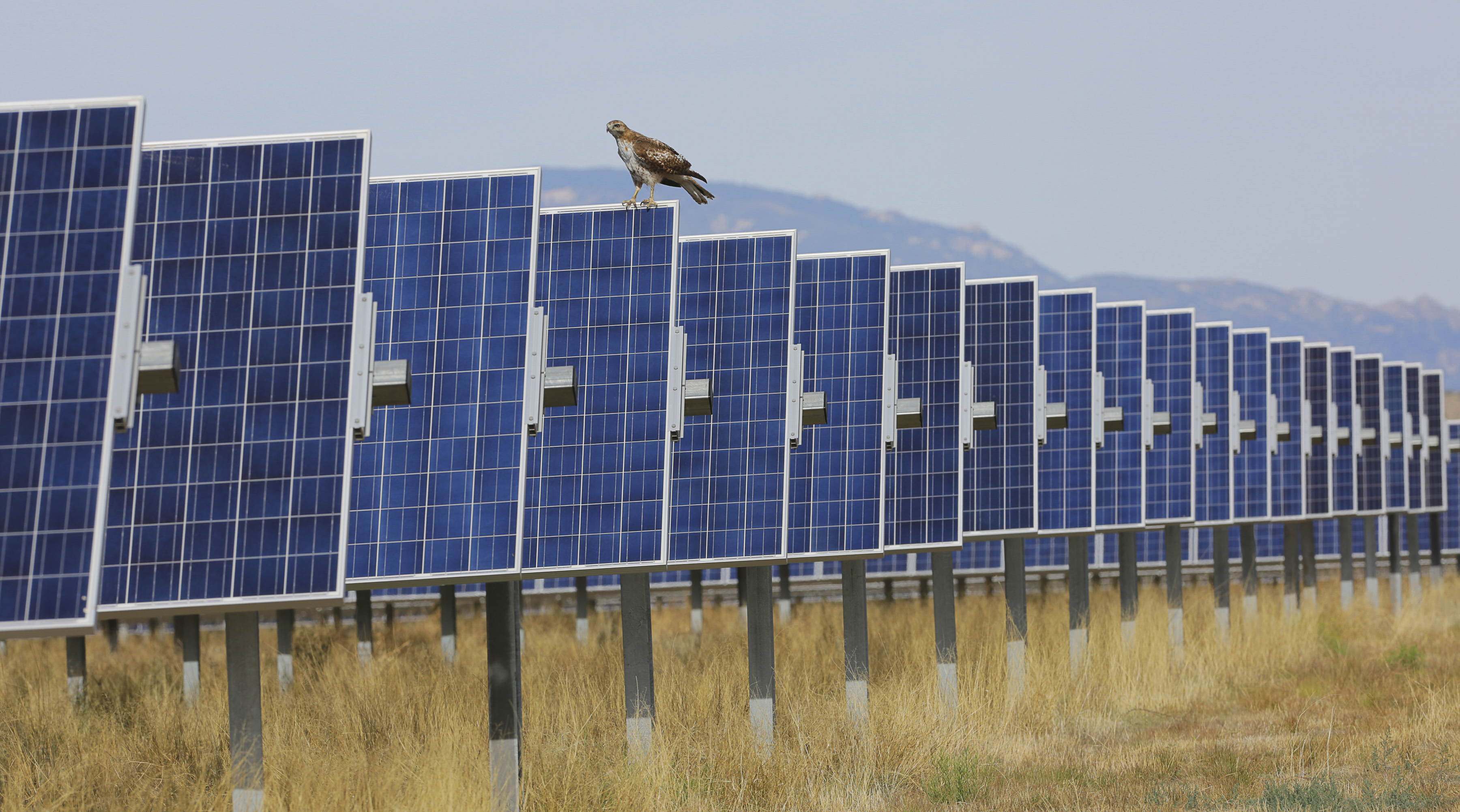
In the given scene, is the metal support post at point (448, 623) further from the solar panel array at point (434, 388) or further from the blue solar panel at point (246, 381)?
the blue solar panel at point (246, 381)

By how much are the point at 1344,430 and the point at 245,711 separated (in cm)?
3472

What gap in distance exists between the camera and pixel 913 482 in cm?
2048

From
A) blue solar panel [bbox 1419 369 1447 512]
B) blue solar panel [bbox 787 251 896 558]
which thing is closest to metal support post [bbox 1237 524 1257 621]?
blue solar panel [bbox 1419 369 1447 512]

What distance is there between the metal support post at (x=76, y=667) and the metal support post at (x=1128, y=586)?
16.1 meters

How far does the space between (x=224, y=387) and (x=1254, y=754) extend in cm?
1184

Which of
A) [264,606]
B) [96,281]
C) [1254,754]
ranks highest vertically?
[96,281]

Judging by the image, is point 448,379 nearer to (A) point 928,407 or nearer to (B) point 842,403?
(B) point 842,403

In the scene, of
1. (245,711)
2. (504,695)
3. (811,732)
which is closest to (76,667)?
(811,732)

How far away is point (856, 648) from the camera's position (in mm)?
17859

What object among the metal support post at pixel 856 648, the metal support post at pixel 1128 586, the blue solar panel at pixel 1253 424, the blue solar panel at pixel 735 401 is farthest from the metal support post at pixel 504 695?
the blue solar panel at pixel 1253 424

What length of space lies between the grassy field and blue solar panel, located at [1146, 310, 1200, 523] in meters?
2.57

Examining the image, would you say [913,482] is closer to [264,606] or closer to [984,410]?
[984,410]

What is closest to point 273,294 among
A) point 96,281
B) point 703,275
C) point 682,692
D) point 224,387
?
point 224,387

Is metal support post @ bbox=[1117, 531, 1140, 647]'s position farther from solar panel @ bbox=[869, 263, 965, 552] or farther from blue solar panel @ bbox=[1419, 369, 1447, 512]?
blue solar panel @ bbox=[1419, 369, 1447, 512]
